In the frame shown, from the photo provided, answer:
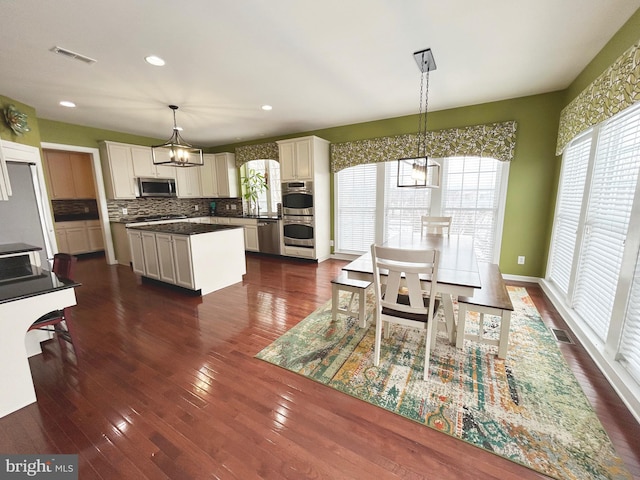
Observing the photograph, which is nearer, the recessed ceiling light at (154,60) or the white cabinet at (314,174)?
the recessed ceiling light at (154,60)

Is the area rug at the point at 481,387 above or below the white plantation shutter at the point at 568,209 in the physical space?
below

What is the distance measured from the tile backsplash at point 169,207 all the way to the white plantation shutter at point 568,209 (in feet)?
20.2

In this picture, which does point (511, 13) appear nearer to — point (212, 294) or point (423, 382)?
point (423, 382)

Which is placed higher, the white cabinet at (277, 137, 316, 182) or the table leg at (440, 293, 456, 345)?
the white cabinet at (277, 137, 316, 182)

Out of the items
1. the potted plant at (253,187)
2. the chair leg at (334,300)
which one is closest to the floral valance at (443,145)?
the potted plant at (253,187)

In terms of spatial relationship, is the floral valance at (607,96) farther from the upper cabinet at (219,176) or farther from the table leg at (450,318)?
the upper cabinet at (219,176)

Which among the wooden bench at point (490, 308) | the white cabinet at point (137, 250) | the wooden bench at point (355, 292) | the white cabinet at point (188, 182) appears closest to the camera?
the wooden bench at point (490, 308)

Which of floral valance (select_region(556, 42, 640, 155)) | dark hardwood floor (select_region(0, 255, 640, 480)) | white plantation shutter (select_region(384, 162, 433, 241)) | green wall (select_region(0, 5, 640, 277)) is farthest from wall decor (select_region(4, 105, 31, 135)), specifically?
floral valance (select_region(556, 42, 640, 155))

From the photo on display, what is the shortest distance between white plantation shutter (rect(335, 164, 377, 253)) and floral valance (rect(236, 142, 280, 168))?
1603mm

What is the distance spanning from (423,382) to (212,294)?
9.46ft

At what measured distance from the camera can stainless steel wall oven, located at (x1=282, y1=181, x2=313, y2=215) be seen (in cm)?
499

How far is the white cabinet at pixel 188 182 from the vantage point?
6.10 meters

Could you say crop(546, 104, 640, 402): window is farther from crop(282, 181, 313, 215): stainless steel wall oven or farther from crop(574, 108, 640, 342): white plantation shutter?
crop(282, 181, 313, 215): stainless steel wall oven

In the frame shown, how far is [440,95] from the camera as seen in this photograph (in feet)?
11.5
